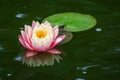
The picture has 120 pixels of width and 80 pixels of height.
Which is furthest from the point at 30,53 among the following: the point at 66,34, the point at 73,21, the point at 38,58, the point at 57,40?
the point at 73,21

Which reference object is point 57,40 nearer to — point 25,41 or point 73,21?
point 25,41

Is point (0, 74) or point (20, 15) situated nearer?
point (0, 74)

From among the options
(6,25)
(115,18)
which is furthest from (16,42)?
(115,18)

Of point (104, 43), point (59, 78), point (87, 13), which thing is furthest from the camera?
point (87, 13)

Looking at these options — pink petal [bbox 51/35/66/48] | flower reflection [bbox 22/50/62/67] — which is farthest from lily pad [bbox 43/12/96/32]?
flower reflection [bbox 22/50/62/67]

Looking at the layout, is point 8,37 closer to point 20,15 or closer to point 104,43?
point 20,15

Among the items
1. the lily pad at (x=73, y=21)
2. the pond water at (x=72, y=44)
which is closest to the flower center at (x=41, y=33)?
the pond water at (x=72, y=44)

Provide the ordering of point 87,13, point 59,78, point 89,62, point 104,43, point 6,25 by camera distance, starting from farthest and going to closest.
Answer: point 87,13 → point 6,25 → point 104,43 → point 89,62 → point 59,78
